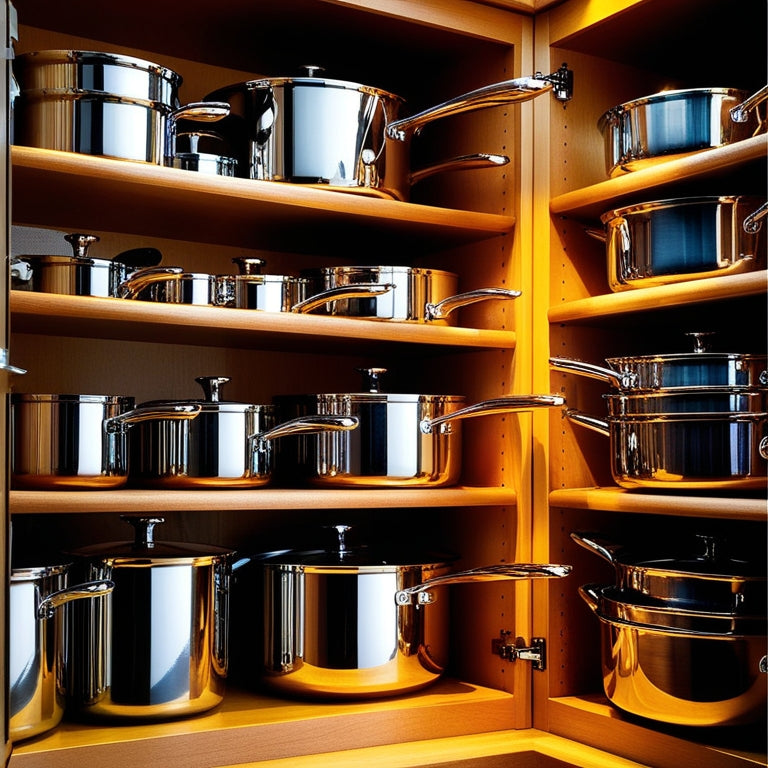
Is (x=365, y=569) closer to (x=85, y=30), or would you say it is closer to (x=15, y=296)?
(x=15, y=296)

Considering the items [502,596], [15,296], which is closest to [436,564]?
[502,596]

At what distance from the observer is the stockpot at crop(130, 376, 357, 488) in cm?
158

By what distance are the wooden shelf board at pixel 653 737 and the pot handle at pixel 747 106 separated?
84 centimetres

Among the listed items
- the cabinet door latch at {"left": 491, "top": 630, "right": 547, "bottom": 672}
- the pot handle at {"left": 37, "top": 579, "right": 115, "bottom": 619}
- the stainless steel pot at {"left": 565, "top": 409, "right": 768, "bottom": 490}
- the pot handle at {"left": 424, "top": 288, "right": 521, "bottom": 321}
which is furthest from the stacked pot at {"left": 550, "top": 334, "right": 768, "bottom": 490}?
the pot handle at {"left": 37, "top": 579, "right": 115, "bottom": 619}

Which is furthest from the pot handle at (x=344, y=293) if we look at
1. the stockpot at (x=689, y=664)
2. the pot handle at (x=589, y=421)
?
the stockpot at (x=689, y=664)

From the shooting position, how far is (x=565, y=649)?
1721mm

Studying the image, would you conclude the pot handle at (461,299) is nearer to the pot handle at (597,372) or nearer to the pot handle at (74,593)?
the pot handle at (597,372)

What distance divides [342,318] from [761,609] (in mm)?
740

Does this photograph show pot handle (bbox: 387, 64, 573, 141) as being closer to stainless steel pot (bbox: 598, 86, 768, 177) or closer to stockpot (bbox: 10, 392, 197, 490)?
stainless steel pot (bbox: 598, 86, 768, 177)

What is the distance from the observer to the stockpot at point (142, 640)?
152 cm

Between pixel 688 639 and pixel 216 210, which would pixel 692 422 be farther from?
pixel 216 210

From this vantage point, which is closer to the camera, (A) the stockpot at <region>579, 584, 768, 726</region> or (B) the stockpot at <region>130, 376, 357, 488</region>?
(A) the stockpot at <region>579, 584, 768, 726</region>

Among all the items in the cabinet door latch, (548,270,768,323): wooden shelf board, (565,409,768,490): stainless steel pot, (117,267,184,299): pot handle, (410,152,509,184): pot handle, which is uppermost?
(410,152,509,184): pot handle

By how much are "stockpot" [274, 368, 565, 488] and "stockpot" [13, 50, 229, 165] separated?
495 mm
